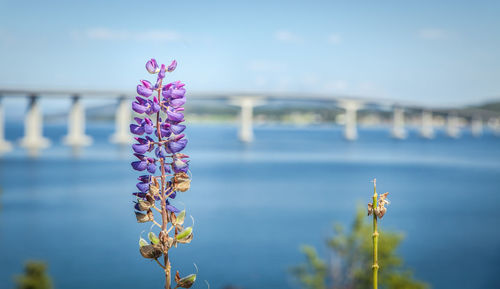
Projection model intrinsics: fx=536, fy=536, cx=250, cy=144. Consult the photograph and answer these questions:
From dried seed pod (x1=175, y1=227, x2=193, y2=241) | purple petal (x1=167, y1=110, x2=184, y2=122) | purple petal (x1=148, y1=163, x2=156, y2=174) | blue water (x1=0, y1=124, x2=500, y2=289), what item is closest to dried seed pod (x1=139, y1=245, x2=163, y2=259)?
dried seed pod (x1=175, y1=227, x2=193, y2=241)

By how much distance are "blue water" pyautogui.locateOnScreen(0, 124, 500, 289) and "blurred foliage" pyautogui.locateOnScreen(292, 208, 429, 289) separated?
3325 millimetres

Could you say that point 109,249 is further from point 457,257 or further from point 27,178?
point 27,178

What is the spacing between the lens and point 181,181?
1080mm

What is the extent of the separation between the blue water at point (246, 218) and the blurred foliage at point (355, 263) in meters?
3.33

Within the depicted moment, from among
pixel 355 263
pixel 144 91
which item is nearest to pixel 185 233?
pixel 144 91

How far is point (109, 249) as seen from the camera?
31.5m

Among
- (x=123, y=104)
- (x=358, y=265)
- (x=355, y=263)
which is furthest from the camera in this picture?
(x=123, y=104)

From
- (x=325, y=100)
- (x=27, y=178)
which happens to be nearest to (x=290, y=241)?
(x=27, y=178)

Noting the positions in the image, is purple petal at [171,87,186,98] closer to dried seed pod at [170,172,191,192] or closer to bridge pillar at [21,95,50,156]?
dried seed pod at [170,172,191,192]

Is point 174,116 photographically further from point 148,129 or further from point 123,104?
point 123,104

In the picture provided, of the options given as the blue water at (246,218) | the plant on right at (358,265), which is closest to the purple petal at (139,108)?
the blue water at (246,218)

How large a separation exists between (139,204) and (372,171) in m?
66.4

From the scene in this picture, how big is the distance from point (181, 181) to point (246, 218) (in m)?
38.3

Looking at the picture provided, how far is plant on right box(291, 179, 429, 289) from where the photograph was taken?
63.6ft
